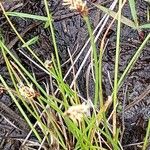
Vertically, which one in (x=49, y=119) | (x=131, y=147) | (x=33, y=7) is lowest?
(x=131, y=147)

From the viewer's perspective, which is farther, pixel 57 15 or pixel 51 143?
pixel 57 15

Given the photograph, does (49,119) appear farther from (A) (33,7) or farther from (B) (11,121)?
(A) (33,7)

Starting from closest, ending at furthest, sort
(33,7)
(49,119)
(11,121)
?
1. (49,119)
2. (11,121)
3. (33,7)

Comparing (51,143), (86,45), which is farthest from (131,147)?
(86,45)

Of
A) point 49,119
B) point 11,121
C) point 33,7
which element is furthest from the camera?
point 33,7

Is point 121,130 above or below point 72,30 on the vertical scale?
below

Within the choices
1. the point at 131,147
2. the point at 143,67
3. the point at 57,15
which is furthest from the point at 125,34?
the point at 131,147
